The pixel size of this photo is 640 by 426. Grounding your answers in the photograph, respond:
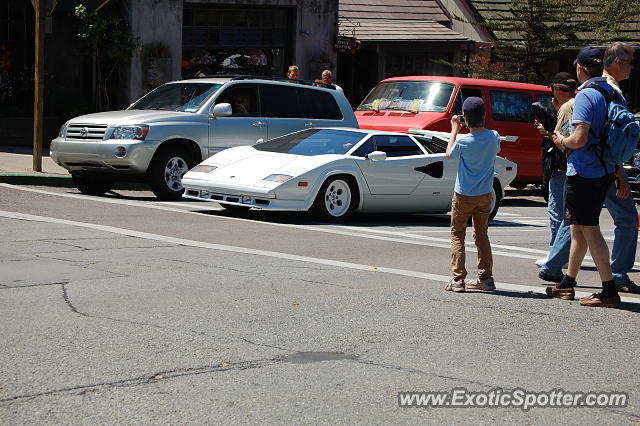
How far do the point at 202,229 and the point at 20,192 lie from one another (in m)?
4.18

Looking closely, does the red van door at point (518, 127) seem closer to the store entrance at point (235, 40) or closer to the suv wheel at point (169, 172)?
the suv wheel at point (169, 172)

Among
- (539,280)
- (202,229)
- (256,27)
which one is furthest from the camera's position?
(256,27)

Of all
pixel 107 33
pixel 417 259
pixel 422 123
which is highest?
pixel 107 33

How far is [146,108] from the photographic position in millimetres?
17312

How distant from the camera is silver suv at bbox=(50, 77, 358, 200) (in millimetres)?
15859

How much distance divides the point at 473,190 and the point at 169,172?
779 centimetres

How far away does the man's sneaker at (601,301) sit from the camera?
8695 mm

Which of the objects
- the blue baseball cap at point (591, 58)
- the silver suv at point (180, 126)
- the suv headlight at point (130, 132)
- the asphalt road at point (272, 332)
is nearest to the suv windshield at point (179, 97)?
the silver suv at point (180, 126)

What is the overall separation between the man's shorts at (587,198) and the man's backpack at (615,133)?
0.58 feet

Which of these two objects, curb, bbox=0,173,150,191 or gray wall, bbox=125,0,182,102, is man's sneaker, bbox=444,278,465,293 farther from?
gray wall, bbox=125,0,182,102

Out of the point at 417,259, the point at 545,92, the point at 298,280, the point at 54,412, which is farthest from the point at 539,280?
the point at 545,92

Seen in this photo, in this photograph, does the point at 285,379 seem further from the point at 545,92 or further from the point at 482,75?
the point at 482,75

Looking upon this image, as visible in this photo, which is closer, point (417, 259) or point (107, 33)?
point (417, 259)

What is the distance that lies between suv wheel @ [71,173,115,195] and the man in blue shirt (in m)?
9.35
